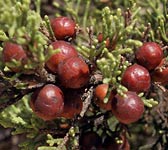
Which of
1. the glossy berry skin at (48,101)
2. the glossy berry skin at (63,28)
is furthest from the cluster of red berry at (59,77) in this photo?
the glossy berry skin at (63,28)

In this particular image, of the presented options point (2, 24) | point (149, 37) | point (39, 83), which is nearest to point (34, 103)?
point (39, 83)

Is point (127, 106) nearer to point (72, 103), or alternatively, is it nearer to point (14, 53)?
point (72, 103)

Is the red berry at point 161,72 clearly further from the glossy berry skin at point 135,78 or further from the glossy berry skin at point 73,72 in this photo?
the glossy berry skin at point 73,72

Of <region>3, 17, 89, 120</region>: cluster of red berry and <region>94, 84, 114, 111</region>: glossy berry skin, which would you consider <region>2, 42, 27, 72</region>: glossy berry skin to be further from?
<region>94, 84, 114, 111</region>: glossy berry skin

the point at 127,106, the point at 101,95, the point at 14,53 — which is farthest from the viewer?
the point at 101,95

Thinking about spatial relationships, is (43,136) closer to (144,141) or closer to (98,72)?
(98,72)

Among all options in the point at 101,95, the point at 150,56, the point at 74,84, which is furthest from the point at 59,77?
the point at 150,56
